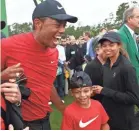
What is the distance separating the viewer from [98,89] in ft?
11.2

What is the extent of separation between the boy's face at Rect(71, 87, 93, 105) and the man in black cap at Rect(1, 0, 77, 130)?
0.31 metres

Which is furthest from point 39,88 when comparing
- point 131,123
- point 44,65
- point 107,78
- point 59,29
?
point 131,123

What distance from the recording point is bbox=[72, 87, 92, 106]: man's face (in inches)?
131

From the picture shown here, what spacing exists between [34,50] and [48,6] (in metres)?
0.37

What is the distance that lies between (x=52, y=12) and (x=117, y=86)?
3.23ft

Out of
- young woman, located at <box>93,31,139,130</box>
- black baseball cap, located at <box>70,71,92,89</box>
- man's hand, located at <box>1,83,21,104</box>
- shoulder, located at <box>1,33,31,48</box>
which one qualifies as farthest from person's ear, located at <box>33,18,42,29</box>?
man's hand, located at <box>1,83,21,104</box>

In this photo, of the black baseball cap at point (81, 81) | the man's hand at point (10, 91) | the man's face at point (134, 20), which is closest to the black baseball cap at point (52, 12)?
the black baseball cap at point (81, 81)

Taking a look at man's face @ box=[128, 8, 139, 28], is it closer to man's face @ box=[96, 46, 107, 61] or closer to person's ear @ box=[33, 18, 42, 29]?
man's face @ box=[96, 46, 107, 61]

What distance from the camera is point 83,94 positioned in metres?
3.33

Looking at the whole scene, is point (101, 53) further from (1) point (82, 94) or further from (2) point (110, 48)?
(1) point (82, 94)

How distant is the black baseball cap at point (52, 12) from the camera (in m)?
2.86

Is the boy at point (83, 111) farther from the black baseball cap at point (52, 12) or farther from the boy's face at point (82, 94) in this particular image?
the black baseball cap at point (52, 12)

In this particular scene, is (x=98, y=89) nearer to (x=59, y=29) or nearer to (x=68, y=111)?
(x=68, y=111)

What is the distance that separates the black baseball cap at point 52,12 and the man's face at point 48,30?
0.04 metres
